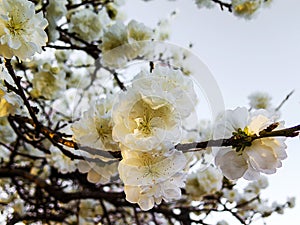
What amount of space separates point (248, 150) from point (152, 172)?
0.65 ft

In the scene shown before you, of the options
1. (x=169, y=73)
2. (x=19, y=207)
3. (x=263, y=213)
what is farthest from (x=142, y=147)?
(x=19, y=207)

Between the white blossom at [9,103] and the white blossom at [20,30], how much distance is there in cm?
15

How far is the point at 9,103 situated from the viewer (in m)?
1.07

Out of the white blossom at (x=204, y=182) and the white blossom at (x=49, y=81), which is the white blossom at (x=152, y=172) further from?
the white blossom at (x=49, y=81)

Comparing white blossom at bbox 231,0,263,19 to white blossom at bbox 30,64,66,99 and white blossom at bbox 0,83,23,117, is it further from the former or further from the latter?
white blossom at bbox 0,83,23,117

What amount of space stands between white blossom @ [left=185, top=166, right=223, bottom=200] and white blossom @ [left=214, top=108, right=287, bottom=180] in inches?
35.3

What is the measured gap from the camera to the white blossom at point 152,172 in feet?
2.74

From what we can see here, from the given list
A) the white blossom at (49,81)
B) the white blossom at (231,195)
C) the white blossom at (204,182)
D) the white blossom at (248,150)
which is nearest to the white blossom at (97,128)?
the white blossom at (248,150)

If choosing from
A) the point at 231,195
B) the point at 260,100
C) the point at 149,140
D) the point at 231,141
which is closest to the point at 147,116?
the point at 149,140

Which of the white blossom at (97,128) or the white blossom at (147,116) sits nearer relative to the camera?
the white blossom at (147,116)

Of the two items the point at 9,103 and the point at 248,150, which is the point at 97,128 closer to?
the point at 9,103

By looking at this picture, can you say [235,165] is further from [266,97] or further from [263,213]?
[266,97]

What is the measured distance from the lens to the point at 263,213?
2.30 m

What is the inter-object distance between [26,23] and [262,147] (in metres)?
0.56
